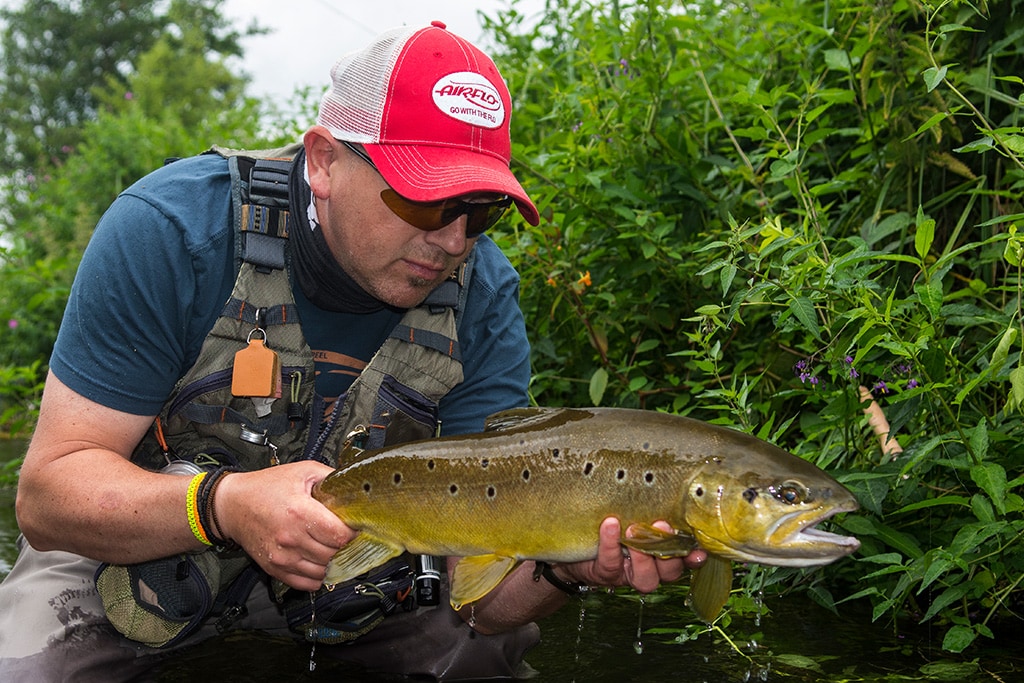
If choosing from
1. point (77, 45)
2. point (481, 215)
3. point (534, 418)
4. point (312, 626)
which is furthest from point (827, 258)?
point (77, 45)

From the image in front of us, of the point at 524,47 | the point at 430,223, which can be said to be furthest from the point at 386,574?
the point at 524,47

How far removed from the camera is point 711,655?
3.32 meters

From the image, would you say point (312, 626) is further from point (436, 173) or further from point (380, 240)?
point (436, 173)

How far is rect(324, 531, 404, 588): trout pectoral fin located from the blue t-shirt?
713 mm

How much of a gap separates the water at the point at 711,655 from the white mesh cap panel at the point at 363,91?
58.8 inches

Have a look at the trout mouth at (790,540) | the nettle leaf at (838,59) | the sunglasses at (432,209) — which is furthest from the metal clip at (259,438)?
the nettle leaf at (838,59)

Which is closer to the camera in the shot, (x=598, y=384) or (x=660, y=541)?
(x=660, y=541)

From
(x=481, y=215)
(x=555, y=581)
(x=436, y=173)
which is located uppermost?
(x=436, y=173)

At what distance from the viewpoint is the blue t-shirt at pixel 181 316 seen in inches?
109

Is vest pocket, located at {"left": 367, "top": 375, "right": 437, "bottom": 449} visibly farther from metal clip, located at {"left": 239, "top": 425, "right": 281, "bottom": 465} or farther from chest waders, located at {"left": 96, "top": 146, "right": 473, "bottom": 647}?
metal clip, located at {"left": 239, "top": 425, "right": 281, "bottom": 465}

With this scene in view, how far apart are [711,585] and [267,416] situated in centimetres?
141

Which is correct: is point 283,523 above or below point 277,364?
below

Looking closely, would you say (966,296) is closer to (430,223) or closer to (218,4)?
(430,223)

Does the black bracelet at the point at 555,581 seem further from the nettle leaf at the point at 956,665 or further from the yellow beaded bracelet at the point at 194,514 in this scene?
the nettle leaf at the point at 956,665
